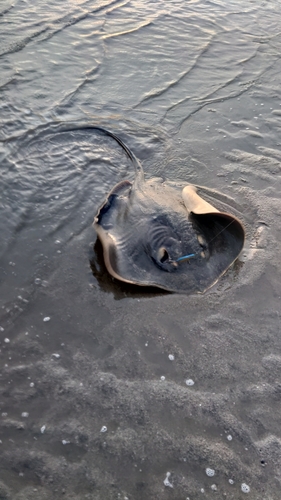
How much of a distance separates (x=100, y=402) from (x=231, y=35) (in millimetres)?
9170

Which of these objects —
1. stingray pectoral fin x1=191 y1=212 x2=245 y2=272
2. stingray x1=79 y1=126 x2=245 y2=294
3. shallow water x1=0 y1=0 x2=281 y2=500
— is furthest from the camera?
stingray pectoral fin x1=191 y1=212 x2=245 y2=272

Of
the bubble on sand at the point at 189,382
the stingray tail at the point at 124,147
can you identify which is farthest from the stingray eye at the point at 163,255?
the stingray tail at the point at 124,147

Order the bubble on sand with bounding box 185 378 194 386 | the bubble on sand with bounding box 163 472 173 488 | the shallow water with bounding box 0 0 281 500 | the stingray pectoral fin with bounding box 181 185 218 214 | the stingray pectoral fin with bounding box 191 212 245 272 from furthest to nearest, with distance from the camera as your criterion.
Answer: the stingray pectoral fin with bounding box 181 185 218 214
the stingray pectoral fin with bounding box 191 212 245 272
the bubble on sand with bounding box 185 378 194 386
the shallow water with bounding box 0 0 281 500
the bubble on sand with bounding box 163 472 173 488

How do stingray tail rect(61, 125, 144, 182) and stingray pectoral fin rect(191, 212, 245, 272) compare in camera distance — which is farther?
stingray tail rect(61, 125, 144, 182)

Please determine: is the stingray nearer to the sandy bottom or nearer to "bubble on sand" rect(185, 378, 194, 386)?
the sandy bottom

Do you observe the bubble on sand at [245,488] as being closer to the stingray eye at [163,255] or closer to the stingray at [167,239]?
the stingray at [167,239]

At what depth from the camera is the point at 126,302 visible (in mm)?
4684

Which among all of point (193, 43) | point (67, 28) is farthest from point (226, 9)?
point (67, 28)

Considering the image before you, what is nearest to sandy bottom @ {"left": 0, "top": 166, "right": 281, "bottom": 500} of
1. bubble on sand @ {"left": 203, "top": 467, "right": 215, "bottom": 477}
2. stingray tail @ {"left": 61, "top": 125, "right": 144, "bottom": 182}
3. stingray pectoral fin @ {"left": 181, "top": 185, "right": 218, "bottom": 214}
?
bubble on sand @ {"left": 203, "top": 467, "right": 215, "bottom": 477}

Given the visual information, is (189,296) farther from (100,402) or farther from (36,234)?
(36,234)

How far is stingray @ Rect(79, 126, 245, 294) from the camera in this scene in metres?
4.57

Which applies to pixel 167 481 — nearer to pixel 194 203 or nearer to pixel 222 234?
pixel 222 234

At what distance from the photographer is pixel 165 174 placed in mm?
6375

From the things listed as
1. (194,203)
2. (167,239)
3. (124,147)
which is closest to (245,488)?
(167,239)
